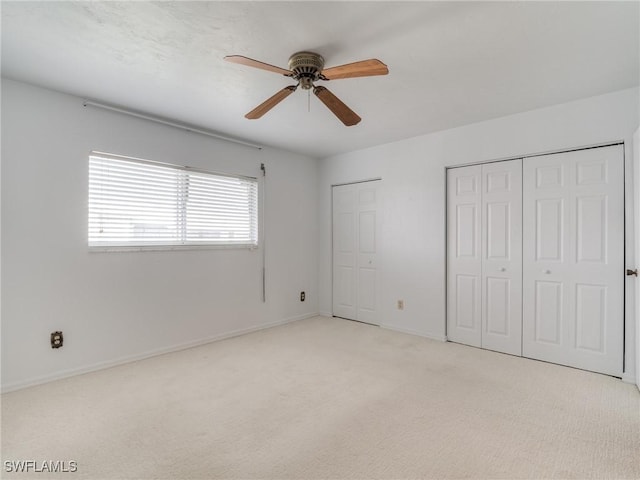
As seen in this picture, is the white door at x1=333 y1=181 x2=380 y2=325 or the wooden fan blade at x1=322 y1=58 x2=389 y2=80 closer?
the wooden fan blade at x1=322 y1=58 x2=389 y2=80

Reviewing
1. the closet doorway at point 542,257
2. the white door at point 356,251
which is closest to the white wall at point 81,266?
the white door at point 356,251

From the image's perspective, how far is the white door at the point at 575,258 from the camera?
2.89 metres

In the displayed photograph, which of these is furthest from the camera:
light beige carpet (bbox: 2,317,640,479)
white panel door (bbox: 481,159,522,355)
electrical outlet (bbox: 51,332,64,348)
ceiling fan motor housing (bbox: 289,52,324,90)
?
white panel door (bbox: 481,159,522,355)

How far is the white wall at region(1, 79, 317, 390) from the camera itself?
2658 millimetres

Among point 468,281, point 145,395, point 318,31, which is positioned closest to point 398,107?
point 318,31

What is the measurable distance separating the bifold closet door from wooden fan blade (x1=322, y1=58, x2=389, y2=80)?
7.50 ft

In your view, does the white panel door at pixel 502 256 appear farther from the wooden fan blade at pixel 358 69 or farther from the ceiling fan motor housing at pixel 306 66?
the ceiling fan motor housing at pixel 306 66

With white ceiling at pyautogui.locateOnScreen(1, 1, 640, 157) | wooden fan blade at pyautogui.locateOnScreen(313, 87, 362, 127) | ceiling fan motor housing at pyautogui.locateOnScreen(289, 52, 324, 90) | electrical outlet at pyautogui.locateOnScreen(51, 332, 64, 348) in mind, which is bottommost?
electrical outlet at pyautogui.locateOnScreen(51, 332, 64, 348)

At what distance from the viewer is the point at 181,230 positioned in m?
3.68

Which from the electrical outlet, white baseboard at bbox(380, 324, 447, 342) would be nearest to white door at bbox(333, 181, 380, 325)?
white baseboard at bbox(380, 324, 447, 342)

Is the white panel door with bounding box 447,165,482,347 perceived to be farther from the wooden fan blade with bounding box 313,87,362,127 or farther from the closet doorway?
the wooden fan blade with bounding box 313,87,362,127

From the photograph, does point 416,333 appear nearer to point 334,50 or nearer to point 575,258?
point 575,258

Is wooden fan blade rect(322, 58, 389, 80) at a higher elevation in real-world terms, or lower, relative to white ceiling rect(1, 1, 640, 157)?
lower

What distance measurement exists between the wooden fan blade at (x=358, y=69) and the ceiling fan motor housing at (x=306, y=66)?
19 centimetres
